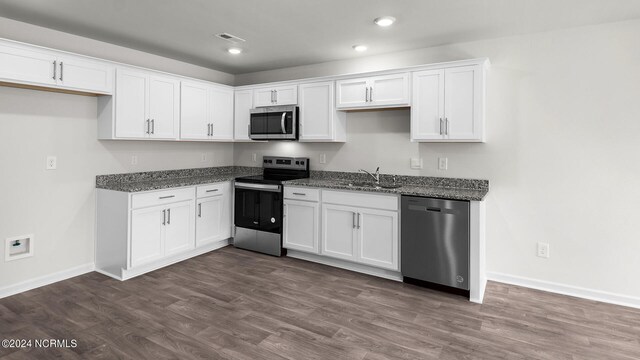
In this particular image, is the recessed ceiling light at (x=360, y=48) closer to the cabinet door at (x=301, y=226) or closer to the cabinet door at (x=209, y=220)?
the cabinet door at (x=301, y=226)

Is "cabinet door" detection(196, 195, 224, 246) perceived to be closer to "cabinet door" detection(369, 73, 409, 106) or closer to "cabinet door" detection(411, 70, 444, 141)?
"cabinet door" detection(369, 73, 409, 106)

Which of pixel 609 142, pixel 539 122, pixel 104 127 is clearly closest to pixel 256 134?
pixel 104 127

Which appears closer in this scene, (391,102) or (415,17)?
(415,17)

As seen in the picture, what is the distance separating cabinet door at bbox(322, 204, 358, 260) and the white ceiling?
1792 mm

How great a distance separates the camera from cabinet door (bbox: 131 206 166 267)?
137 inches

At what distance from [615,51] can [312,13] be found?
263 centimetres

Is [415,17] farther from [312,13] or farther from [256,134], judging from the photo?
[256,134]

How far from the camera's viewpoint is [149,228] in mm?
3615

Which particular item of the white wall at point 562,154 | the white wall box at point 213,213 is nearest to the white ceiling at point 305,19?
the white wall at point 562,154

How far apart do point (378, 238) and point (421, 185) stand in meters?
0.81

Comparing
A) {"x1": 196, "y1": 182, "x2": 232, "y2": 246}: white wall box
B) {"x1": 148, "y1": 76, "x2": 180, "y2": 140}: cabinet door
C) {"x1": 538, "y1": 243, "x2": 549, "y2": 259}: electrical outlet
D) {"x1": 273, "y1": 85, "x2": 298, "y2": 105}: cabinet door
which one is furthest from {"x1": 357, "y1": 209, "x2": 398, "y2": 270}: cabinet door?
{"x1": 148, "y1": 76, "x2": 180, "y2": 140}: cabinet door

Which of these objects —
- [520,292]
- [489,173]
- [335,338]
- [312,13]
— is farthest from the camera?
[489,173]

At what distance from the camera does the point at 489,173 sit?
11.6 ft

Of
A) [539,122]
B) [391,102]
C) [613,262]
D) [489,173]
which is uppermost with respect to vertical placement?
[391,102]
